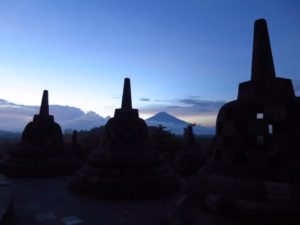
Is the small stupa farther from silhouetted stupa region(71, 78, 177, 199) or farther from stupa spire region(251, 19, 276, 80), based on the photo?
stupa spire region(251, 19, 276, 80)

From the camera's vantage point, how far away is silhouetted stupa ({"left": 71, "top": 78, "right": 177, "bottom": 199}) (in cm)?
1080

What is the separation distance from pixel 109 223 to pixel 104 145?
5.23 meters

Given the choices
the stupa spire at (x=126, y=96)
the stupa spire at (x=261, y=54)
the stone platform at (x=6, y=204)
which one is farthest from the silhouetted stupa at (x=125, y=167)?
the stupa spire at (x=261, y=54)

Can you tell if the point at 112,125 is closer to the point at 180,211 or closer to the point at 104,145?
the point at 104,145

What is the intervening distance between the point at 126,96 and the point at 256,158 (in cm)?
830

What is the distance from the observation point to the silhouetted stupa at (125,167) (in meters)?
10.8

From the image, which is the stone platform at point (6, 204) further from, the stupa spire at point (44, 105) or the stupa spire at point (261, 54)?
the stupa spire at point (44, 105)

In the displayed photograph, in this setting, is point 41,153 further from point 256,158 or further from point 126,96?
point 256,158

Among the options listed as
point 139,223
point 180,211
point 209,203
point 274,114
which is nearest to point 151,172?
point 139,223

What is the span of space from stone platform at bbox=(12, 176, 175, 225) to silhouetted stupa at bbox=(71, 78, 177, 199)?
0.51 meters

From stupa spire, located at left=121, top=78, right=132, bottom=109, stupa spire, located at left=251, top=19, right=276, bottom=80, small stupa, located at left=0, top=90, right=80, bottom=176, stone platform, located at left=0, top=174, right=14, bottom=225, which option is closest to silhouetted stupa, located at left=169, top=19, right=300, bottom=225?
stupa spire, located at left=251, top=19, right=276, bottom=80

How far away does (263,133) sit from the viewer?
5625 mm

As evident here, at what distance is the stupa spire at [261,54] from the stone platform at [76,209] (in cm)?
495

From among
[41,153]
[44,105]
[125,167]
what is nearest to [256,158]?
[125,167]
